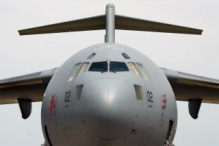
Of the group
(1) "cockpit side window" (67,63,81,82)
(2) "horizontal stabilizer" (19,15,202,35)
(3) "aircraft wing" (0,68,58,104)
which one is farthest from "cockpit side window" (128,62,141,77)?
(2) "horizontal stabilizer" (19,15,202,35)

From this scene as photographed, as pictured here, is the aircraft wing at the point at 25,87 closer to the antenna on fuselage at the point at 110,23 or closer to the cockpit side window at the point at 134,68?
the antenna on fuselage at the point at 110,23

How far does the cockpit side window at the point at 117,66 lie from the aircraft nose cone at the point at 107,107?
0.60m

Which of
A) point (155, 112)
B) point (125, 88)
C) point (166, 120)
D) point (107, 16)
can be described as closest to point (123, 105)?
point (125, 88)

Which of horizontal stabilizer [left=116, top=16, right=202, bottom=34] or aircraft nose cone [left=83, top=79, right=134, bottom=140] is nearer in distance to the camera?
aircraft nose cone [left=83, top=79, right=134, bottom=140]

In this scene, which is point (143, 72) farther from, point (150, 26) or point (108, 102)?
point (150, 26)

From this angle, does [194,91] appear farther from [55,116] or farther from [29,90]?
[55,116]

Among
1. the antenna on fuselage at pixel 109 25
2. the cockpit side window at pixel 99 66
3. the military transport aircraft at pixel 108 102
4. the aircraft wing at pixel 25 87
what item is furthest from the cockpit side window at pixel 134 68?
the antenna on fuselage at pixel 109 25

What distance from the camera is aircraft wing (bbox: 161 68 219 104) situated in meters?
14.2

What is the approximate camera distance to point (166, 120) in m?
10.4

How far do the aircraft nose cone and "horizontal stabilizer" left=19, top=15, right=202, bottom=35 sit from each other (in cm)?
656

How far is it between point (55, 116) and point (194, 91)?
667 centimetres

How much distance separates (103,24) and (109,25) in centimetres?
80

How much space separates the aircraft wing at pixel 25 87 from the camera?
14.3 meters

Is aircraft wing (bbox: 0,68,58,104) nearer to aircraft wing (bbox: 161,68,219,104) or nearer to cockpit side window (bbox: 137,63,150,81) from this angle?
aircraft wing (bbox: 161,68,219,104)
